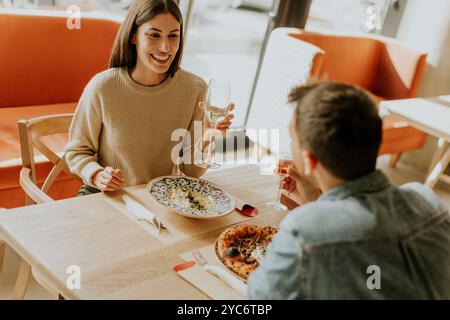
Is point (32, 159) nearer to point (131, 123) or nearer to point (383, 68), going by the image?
point (131, 123)

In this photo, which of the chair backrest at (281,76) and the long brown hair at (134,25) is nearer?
the long brown hair at (134,25)

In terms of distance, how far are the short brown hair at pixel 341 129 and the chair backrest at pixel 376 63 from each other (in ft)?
10.0

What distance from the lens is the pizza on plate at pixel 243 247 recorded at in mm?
1297

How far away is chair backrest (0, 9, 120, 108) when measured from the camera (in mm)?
2770

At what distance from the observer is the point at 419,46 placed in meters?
4.61

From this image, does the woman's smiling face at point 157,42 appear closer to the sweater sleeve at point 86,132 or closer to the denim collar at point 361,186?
the sweater sleeve at point 86,132

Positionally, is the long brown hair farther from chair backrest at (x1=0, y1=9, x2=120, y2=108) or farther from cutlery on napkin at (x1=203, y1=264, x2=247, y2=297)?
chair backrest at (x1=0, y1=9, x2=120, y2=108)

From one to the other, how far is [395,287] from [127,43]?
1315 mm

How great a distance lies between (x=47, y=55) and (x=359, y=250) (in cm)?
243

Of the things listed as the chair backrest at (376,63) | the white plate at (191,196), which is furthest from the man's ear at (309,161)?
the chair backrest at (376,63)

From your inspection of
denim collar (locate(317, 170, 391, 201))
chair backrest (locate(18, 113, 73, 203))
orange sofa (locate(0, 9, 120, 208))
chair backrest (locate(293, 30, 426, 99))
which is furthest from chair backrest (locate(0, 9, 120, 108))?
denim collar (locate(317, 170, 391, 201))

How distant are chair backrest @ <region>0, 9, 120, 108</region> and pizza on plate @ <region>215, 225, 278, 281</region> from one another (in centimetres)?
192

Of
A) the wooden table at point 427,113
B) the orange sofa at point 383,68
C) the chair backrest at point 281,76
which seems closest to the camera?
the wooden table at point 427,113

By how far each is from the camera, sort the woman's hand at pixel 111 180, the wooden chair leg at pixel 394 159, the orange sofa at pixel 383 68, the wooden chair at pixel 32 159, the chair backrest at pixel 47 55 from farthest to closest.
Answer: the wooden chair leg at pixel 394 159
the orange sofa at pixel 383 68
the chair backrest at pixel 47 55
the wooden chair at pixel 32 159
the woman's hand at pixel 111 180
